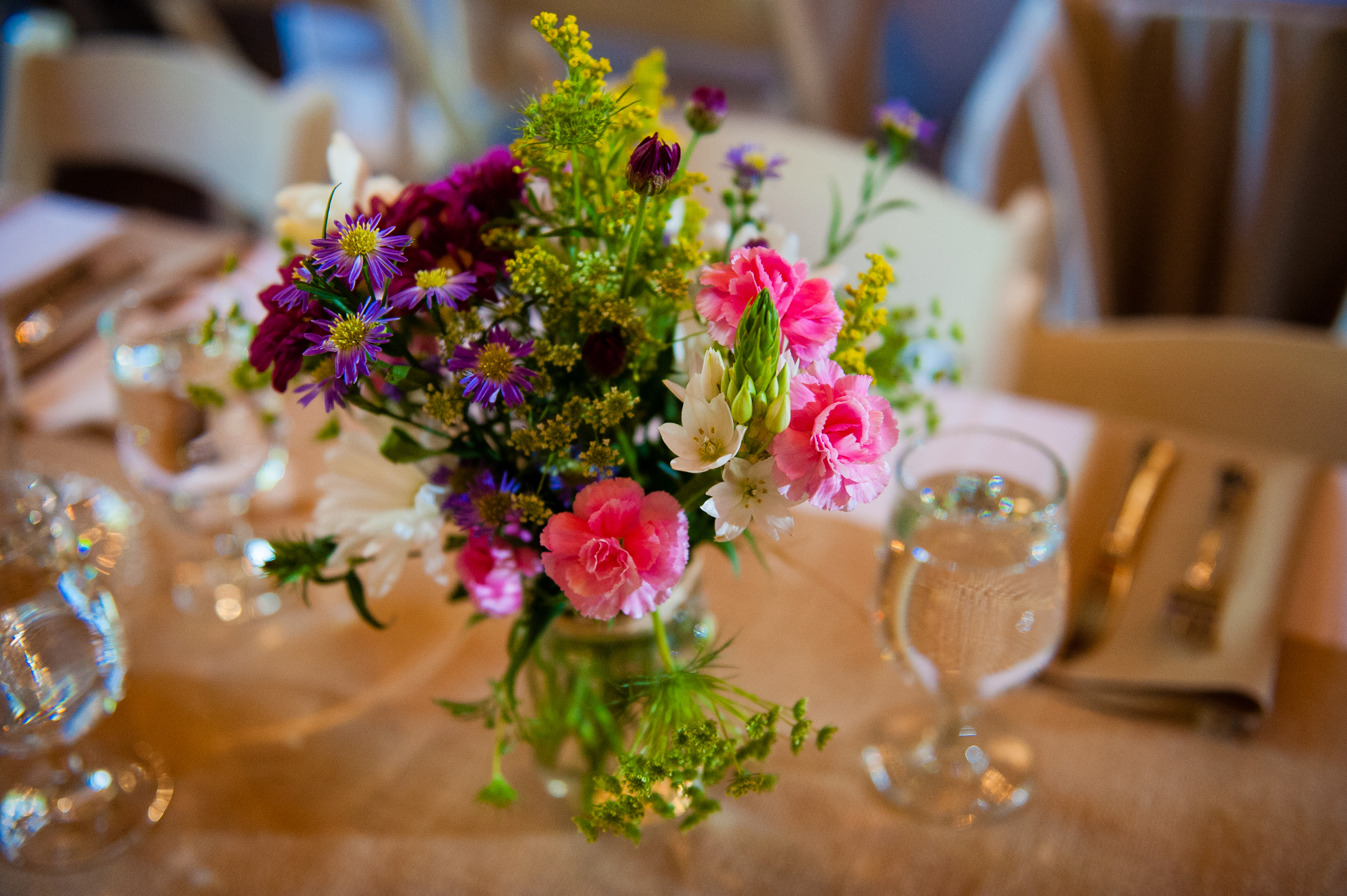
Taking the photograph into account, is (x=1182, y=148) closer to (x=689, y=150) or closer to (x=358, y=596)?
(x=689, y=150)

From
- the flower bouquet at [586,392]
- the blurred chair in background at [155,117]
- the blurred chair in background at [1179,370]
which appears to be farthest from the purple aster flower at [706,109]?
the blurred chair in background at [155,117]

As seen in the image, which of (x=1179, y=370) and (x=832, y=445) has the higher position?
(x=832, y=445)

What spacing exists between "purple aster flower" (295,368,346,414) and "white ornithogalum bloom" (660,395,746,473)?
14 centimetres

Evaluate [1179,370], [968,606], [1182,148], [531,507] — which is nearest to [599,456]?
[531,507]

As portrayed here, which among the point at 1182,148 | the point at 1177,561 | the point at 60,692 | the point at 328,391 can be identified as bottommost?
the point at 60,692

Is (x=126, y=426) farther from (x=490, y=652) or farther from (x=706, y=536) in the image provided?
(x=706, y=536)

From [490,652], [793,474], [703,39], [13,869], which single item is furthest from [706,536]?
[703,39]

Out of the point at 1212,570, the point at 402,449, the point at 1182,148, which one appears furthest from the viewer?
the point at 1182,148

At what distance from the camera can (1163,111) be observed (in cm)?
159

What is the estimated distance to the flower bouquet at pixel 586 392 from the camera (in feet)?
1.30

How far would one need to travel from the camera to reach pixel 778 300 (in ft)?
1.31

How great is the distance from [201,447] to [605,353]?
1.46 feet

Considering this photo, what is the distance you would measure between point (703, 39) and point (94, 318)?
1699 millimetres

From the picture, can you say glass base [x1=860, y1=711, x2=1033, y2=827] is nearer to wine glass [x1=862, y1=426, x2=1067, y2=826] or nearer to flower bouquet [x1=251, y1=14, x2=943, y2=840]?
wine glass [x1=862, y1=426, x2=1067, y2=826]
